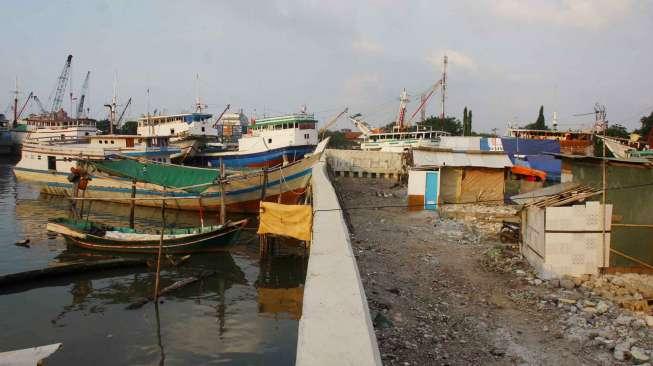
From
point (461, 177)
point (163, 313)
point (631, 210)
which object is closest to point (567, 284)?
point (631, 210)

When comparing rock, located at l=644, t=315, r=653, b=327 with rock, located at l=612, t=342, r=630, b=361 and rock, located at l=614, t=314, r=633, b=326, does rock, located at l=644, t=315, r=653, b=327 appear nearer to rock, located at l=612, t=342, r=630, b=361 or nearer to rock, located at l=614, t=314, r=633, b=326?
rock, located at l=614, t=314, r=633, b=326

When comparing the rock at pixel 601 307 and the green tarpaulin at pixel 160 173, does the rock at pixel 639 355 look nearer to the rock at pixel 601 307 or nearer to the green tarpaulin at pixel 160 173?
the rock at pixel 601 307

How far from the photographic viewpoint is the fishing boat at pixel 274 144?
35.0 m

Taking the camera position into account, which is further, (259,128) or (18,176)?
(259,128)

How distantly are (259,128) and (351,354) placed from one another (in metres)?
34.6

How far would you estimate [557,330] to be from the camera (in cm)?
618

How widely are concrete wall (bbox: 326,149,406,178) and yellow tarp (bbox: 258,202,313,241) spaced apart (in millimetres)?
21598

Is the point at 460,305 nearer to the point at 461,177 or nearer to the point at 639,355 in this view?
the point at 639,355

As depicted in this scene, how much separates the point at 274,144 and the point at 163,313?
86.9 ft

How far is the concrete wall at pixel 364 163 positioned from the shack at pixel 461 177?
1276cm

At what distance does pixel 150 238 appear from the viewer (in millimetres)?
13461

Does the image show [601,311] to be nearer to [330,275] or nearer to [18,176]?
[330,275]

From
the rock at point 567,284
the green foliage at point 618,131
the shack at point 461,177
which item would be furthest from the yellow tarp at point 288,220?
the green foliage at point 618,131

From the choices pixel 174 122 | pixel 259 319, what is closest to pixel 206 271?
pixel 259 319
